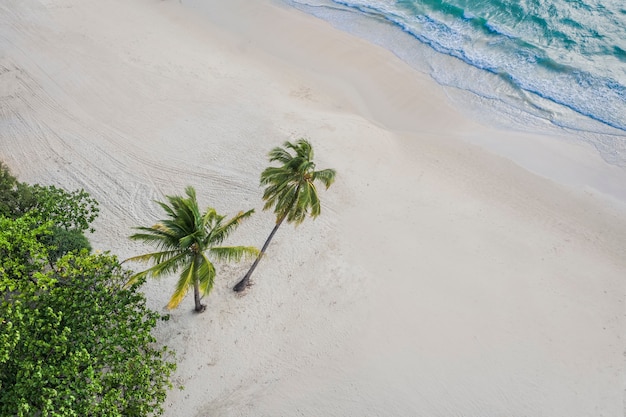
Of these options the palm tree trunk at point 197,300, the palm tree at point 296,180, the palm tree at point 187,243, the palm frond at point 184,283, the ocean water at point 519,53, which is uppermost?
the ocean water at point 519,53

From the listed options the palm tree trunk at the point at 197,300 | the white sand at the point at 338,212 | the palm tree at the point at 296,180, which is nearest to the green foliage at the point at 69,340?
the palm tree trunk at the point at 197,300

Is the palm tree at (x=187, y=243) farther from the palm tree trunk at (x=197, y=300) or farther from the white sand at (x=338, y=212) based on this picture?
the white sand at (x=338, y=212)

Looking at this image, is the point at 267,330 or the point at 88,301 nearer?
the point at 88,301

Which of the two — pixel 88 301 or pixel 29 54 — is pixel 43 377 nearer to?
pixel 88 301

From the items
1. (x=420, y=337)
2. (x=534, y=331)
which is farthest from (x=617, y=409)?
(x=420, y=337)

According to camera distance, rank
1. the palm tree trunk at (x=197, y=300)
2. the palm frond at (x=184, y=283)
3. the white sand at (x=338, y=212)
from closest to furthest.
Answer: the palm frond at (x=184, y=283) < the white sand at (x=338, y=212) < the palm tree trunk at (x=197, y=300)

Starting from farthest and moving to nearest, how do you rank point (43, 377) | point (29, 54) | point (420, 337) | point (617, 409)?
point (29, 54), point (420, 337), point (617, 409), point (43, 377)

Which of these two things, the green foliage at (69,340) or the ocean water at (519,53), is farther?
the ocean water at (519,53)

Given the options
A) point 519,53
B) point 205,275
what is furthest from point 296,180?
point 519,53
